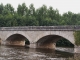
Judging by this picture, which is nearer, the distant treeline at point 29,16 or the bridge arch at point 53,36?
the bridge arch at point 53,36

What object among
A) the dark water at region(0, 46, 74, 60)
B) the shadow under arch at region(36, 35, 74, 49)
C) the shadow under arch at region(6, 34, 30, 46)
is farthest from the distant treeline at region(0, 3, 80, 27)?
the dark water at region(0, 46, 74, 60)

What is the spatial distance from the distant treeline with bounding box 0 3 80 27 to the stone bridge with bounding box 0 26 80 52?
16452 millimetres

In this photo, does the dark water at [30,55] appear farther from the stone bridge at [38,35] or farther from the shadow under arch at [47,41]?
the shadow under arch at [47,41]

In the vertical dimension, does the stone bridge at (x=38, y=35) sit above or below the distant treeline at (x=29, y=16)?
below

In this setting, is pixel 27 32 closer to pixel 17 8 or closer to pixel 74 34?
pixel 74 34

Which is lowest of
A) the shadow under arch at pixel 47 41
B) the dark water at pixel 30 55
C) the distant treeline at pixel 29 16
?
the dark water at pixel 30 55

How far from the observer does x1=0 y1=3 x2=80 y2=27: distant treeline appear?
248ft

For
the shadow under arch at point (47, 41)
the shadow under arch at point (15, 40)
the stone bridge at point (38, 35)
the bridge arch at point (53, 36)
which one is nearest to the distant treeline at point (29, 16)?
the shadow under arch at point (15, 40)

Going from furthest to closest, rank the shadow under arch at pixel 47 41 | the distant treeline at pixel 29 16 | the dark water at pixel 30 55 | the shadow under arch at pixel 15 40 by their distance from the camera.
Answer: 1. the distant treeline at pixel 29 16
2. the shadow under arch at pixel 15 40
3. the shadow under arch at pixel 47 41
4. the dark water at pixel 30 55

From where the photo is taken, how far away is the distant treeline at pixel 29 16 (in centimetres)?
7569

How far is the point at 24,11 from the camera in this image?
84875 mm

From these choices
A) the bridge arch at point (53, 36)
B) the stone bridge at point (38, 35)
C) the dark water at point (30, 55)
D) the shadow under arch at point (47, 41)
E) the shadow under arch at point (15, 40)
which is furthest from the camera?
the shadow under arch at point (15, 40)

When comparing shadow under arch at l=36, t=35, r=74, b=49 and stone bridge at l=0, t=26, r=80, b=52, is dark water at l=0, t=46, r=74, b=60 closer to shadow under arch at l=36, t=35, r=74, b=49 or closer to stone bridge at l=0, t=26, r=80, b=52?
stone bridge at l=0, t=26, r=80, b=52

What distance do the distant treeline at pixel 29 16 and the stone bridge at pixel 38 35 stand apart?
16452 mm
